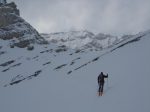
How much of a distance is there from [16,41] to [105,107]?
332ft

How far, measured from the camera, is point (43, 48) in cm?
10656

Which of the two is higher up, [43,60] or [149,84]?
[149,84]

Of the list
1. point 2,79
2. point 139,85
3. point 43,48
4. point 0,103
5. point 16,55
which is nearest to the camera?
point 139,85

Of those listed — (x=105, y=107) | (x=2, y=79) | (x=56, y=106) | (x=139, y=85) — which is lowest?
(x=2, y=79)

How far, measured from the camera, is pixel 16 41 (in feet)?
381

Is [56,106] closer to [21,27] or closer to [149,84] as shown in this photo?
[149,84]

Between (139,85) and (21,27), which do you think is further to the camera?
(21,27)

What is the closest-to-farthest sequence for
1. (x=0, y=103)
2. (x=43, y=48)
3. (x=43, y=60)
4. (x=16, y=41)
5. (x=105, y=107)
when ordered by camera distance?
(x=105, y=107) < (x=0, y=103) < (x=43, y=60) < (x=43, y=48) < (x=16, y=41)

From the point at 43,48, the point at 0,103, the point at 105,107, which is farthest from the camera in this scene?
the point at 43,48

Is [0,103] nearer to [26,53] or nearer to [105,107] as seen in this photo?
[105,107]

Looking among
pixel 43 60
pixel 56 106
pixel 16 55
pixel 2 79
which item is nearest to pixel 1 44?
pixel 16 55

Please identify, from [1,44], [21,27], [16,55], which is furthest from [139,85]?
[21,27]

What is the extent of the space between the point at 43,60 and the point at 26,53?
63.0ft

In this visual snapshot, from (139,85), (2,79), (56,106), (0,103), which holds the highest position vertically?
(139,85)
